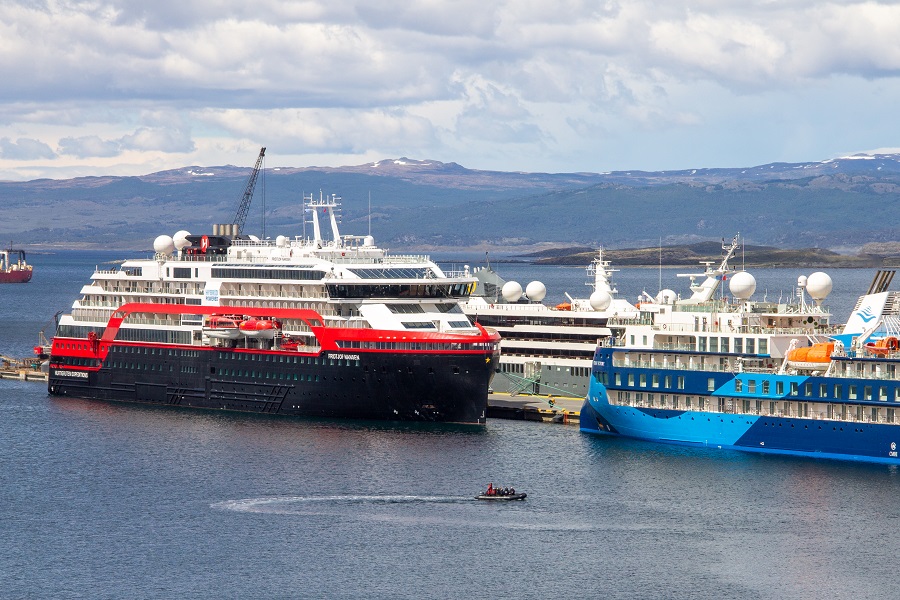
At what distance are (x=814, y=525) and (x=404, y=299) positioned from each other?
28.0 metres

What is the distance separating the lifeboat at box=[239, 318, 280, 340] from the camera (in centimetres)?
7538

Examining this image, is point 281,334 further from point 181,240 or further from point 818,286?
point 818,286

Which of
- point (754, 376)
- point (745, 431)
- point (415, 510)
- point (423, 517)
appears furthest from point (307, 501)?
point (754, 376)

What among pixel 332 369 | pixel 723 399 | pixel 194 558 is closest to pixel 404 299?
pixel 332 369

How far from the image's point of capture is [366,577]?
45750mm

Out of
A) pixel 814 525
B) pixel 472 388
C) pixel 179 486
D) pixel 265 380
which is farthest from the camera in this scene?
pixel 265 380

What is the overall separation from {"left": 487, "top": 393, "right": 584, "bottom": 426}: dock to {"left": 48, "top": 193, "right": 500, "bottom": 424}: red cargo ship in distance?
13.3ft

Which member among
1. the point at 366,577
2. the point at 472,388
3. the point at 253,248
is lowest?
the point at 366,577

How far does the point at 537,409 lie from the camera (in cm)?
7469

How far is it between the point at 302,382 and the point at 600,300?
16.8 meters

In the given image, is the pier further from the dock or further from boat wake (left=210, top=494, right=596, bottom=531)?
boat wake (left=210, top=494, right=596, bottom=531)

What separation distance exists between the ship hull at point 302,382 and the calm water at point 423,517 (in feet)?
5.98

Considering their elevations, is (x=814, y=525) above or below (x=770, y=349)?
below

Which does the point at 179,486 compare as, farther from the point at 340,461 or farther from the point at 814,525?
the point at 814,525
